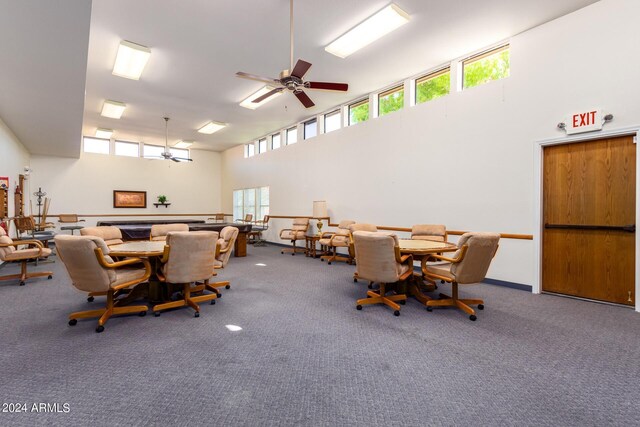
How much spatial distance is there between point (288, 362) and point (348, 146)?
5.72 metres

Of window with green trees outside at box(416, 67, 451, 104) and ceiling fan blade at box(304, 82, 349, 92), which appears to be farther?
window with green trees outside at box(416, 67, 451, 104)

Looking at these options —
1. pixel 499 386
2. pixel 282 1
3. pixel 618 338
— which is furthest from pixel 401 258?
pixel 282 1

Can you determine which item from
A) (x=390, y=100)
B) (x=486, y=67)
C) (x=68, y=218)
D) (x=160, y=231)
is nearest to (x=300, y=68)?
(x=486, y=67)

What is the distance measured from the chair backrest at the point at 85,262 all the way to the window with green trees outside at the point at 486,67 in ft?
18.8

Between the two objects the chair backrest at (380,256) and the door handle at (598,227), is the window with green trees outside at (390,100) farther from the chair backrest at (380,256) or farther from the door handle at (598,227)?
the chair backrest at (380,256)

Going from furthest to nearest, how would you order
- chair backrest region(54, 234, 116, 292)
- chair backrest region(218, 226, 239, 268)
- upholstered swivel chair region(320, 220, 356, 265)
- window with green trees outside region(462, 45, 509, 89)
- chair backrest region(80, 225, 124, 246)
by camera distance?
upholstered swivel chair region(320, 220, 356, 265), window with green trees outside region(462, 45, 509, 89), chair backrest region(80, 225, 124, 246), chair backrest region(218, 226, 239, 268), chair backrest region(54, 234, 116, 292)

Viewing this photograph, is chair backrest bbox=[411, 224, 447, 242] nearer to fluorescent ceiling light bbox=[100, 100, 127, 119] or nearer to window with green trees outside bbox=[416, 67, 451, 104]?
window with green trees outside bbox=[416, 67, 451, 104]

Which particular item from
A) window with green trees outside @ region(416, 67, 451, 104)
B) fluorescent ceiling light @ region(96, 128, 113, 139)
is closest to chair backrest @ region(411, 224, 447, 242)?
window with green trees outside @ region(416, 67, 451, 104)

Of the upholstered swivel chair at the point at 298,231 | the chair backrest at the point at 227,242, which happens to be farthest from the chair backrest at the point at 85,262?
the upholstered swivel chair at the point at 298,231

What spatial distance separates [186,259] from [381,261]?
2147mm

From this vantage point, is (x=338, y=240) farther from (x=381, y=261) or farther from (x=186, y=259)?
(x=186, y=259)

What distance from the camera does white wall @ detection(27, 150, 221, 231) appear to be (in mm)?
10102

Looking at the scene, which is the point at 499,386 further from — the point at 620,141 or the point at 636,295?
the point at 620,141

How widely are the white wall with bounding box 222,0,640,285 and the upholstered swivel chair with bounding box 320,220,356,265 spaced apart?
0.43 meters
